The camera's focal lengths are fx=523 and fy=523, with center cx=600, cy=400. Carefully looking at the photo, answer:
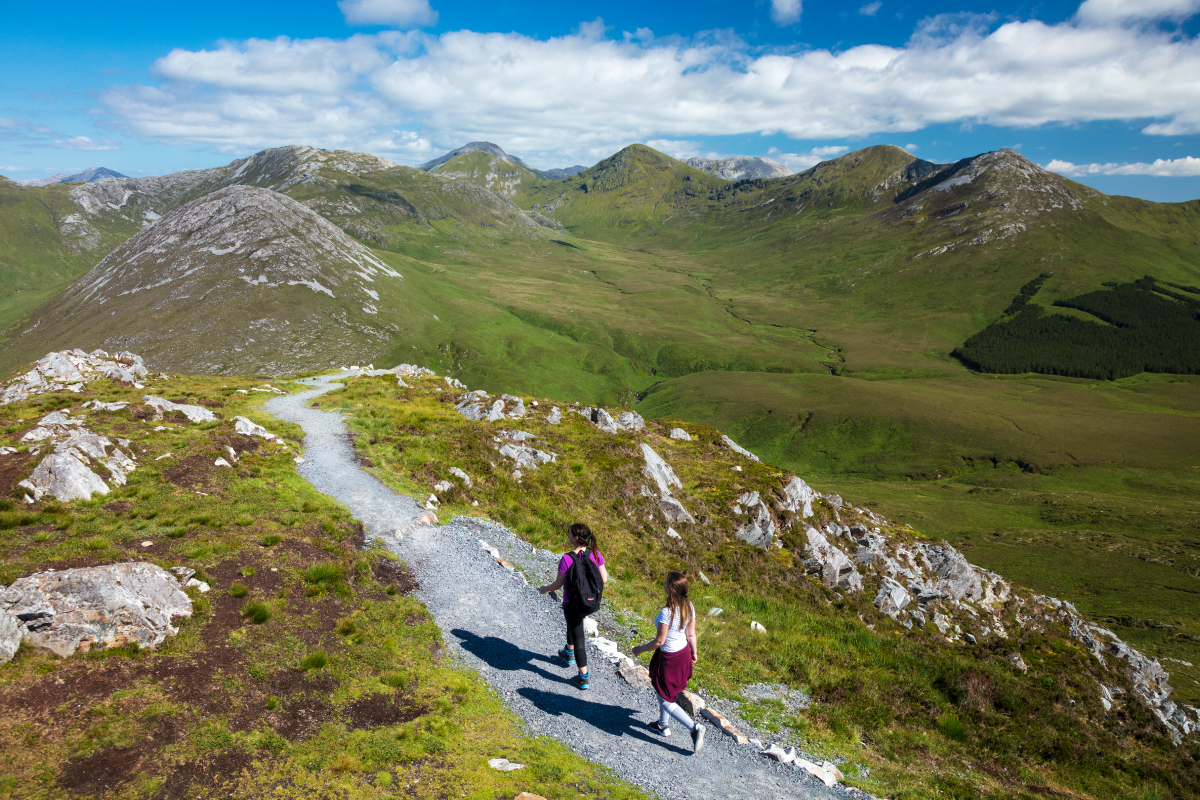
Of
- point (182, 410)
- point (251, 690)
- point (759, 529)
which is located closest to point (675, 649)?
point (251, 690)

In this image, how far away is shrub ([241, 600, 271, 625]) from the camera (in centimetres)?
1519

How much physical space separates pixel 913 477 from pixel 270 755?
20255 cm

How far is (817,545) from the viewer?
38.2 meters

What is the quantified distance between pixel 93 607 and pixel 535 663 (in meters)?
11.6

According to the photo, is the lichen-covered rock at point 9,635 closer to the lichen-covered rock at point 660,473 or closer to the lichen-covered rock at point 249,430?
the lichen-covered rock at point 249,430

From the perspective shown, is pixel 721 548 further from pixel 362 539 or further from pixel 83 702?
pixel 83 702

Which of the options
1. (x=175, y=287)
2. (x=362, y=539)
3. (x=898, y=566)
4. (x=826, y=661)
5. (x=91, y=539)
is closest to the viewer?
(x=91, y=539)

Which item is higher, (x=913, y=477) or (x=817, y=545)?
(x=817, y=545)

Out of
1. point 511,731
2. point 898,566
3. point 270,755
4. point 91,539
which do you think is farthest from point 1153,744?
point 91,539

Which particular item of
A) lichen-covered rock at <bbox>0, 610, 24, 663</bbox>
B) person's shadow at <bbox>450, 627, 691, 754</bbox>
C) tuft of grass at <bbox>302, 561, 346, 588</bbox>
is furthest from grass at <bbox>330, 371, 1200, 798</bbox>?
lichen-covered rock at <bbox>0, 610, 24, 663</bbox>

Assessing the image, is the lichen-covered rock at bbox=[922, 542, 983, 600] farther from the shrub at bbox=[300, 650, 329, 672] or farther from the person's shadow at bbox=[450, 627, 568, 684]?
the shrub at bbox=[300, 650, 329, 672]

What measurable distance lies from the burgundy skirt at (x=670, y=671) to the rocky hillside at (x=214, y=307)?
560ft

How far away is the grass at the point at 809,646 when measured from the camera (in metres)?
15.5

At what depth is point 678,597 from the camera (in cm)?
1266
